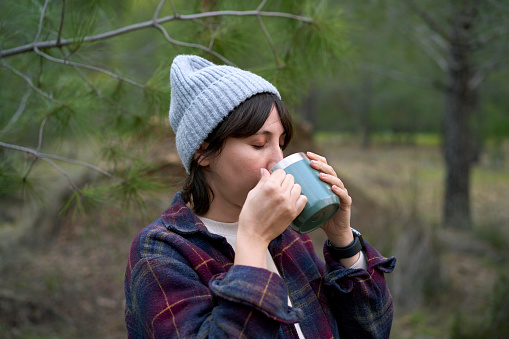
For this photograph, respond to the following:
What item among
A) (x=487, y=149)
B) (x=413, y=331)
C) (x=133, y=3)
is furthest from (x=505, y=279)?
(x=487, y=149)

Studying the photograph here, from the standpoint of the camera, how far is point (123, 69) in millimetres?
2299

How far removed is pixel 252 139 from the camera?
4.24 feet

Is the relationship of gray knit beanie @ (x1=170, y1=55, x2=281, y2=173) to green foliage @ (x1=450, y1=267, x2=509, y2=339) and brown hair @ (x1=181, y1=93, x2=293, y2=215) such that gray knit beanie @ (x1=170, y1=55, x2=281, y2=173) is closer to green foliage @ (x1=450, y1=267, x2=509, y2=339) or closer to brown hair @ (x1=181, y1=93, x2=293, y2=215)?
brown hair @ (x1=181, y1=93, x2=293, y2=215)

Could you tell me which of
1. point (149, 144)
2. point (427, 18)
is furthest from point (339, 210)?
point (427, 18)

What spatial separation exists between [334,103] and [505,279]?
2040 cm

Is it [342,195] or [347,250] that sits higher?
[342,195]

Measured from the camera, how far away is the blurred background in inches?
81.0

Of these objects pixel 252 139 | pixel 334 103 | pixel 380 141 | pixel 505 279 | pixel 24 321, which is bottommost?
pixel 380 141

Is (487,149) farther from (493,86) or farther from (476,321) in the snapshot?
(476,321)

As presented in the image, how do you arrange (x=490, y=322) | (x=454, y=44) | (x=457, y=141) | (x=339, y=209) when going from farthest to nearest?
(x=457, y=141), (x=454, y=44), (x=490, y=322), (x=339, y=209)

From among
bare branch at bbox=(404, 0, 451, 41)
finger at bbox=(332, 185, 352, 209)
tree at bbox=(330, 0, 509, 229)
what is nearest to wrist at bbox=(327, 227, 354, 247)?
finger at bbox=(332, 185, 352, 209)

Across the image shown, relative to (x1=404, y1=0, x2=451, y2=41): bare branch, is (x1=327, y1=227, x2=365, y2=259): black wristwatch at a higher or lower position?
lower

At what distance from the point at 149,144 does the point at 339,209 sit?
1.23 meters

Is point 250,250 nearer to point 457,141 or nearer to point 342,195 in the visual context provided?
point 342,195
